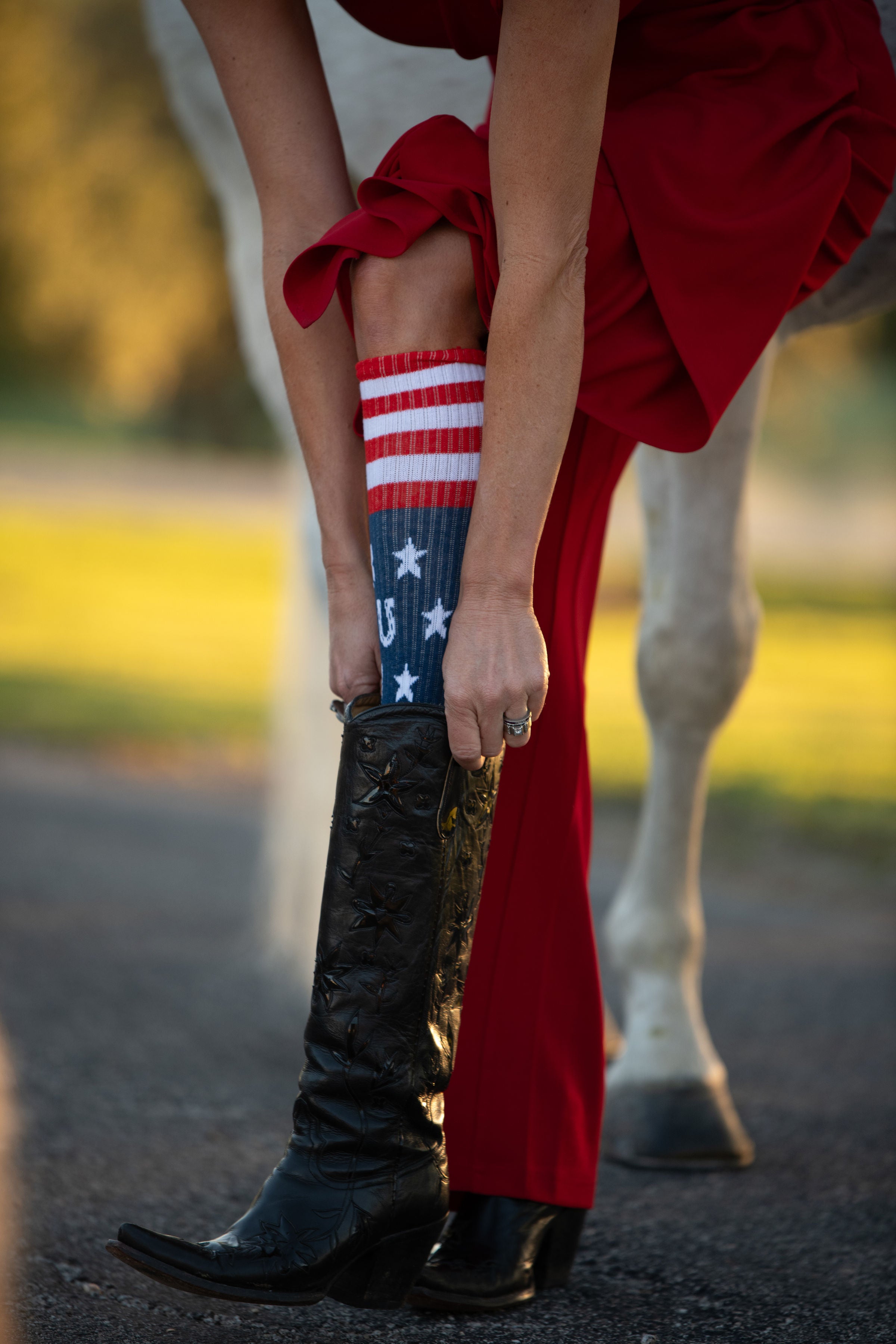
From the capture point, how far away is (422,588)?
3.45 feet

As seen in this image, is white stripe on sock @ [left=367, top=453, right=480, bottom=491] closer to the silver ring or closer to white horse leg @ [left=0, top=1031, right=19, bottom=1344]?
the silver ring

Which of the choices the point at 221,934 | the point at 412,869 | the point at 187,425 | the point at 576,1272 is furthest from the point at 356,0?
the point at 187,425

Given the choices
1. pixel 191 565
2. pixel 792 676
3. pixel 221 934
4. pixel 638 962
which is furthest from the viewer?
pixel 191 565

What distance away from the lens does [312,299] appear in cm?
106

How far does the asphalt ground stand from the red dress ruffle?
2.63ft

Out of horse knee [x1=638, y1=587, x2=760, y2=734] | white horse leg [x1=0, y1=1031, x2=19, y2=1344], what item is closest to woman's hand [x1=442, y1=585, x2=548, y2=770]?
white horse leg [x1=0, y1=1031, x2=19, y2=1344]

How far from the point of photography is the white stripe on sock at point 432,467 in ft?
3.44

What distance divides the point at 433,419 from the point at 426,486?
0.05 meters

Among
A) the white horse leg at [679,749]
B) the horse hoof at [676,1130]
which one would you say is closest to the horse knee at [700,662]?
the white horse leg at [679,749]

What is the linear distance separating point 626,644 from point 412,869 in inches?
281

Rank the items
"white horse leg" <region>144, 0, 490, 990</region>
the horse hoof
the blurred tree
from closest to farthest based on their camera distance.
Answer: the horse hoof < "white horse leg" <region>144, 0, 490, 990</region> < the blurred tree

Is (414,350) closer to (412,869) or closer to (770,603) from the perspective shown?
(412,869)

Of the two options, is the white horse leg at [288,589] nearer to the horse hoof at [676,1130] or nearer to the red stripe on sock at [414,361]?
the horse hoof at [676,1130]

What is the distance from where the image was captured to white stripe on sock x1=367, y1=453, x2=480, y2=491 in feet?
3.44
